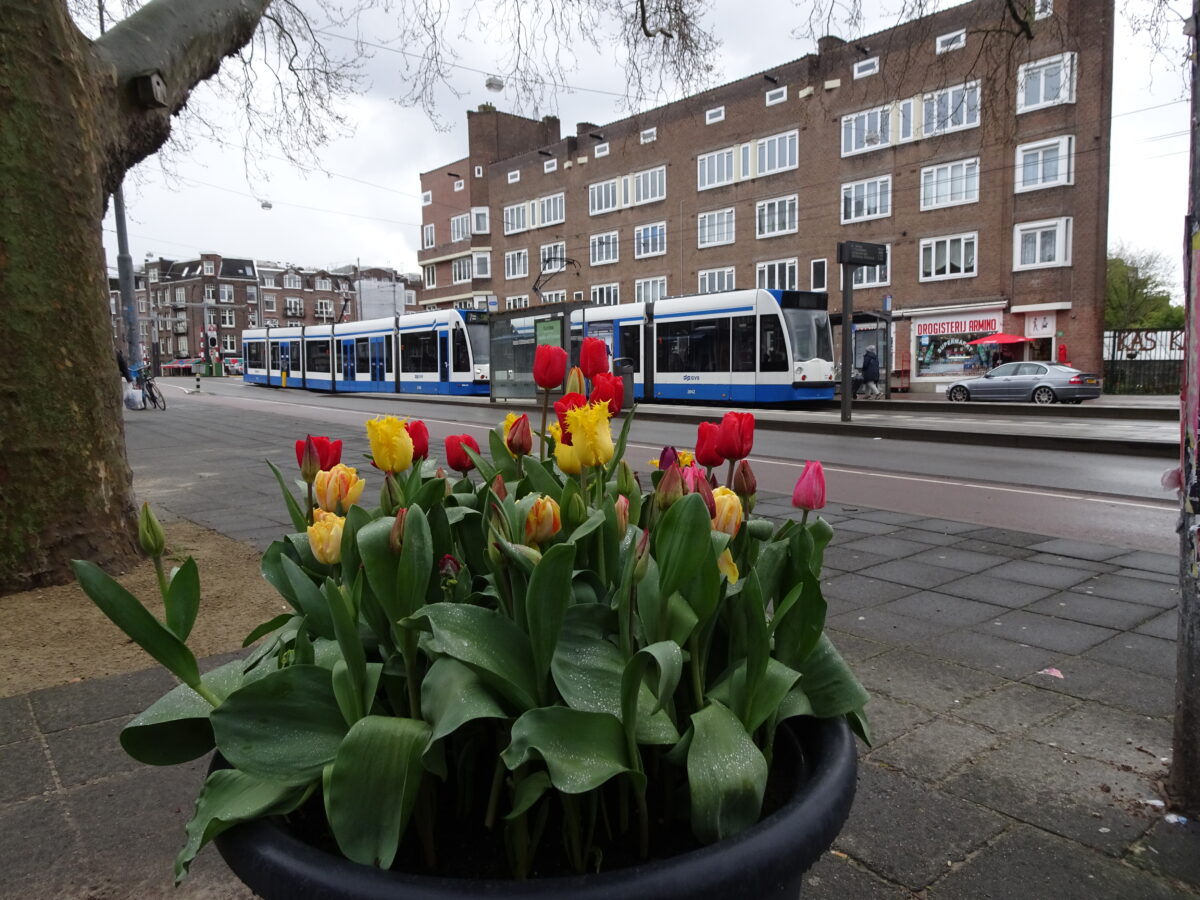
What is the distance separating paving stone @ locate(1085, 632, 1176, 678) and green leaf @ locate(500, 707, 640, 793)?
303 centimetres

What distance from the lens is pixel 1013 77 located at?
23.1 feet

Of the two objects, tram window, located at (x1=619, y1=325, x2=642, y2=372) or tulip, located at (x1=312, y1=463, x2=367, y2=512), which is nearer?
tulip, located at (x1=312, y1=463, x2=367, y2=512)

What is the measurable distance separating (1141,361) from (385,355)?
2650cm

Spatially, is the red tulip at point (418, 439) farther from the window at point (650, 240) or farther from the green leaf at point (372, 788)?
the window at point (650, 240)

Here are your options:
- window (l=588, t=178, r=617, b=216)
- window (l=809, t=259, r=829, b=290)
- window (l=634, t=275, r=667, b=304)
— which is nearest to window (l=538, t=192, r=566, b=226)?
window (l=588, t=178, r=617, b=216)

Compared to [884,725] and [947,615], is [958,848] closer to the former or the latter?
[884,725]

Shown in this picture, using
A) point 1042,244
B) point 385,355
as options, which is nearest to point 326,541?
point 385,355

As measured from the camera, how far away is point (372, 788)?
97 cm

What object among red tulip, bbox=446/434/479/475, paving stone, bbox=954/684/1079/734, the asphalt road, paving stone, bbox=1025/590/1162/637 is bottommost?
the asphalt road

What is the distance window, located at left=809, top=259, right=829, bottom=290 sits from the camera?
35250 mm

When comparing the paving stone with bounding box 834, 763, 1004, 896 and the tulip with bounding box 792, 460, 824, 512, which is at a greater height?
the tulip with bounding box 792, 460, 824, 512

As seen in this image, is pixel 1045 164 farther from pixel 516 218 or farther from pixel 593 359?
pixel 593 359

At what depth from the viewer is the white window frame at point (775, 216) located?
36.3 m

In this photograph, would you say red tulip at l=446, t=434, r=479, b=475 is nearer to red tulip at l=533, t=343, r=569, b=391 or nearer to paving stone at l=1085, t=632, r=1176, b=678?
red tulip at l=533, t=343, r=569, b=391
